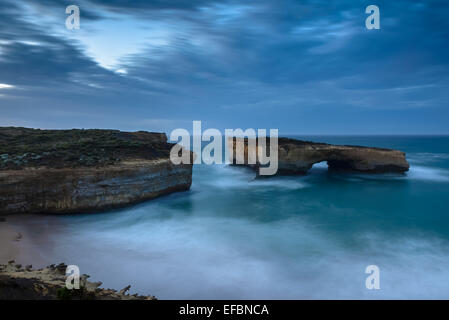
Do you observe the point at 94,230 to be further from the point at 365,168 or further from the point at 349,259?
the point at 365,168

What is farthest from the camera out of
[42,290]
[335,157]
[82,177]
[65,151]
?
[335,157]

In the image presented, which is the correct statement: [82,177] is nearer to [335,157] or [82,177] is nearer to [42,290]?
[42,290]

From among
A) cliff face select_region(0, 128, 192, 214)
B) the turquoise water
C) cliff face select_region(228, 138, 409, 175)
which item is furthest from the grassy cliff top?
cliff face select_region(228, 138, 409, 175)

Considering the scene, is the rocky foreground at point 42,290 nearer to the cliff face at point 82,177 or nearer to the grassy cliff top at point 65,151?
the cliff face at point 82,177

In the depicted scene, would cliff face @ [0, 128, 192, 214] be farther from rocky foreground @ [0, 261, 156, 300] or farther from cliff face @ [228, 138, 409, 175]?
cliff face @ [228, 138, 409, 175]

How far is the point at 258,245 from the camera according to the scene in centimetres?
891

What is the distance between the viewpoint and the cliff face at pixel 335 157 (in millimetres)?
20094

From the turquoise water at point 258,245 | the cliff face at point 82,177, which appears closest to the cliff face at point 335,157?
the turquoise water at point 258,245

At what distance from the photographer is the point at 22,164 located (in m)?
10.8

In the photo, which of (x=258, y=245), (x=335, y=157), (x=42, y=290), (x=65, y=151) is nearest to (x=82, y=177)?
(x=65, y=151)

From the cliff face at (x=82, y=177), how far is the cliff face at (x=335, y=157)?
10.1 metres

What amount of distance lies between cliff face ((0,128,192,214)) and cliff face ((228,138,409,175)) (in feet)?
33.1

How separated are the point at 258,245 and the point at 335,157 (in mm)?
14770
